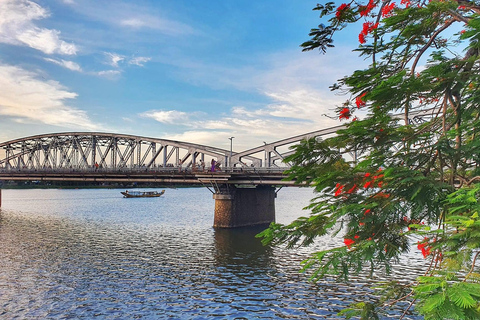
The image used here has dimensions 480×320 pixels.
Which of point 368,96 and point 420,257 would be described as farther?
point 420,257

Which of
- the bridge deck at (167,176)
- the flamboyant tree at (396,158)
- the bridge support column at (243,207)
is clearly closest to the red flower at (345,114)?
the flamboyant tree at (396,158)

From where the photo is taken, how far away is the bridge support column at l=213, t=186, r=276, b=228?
55000mm

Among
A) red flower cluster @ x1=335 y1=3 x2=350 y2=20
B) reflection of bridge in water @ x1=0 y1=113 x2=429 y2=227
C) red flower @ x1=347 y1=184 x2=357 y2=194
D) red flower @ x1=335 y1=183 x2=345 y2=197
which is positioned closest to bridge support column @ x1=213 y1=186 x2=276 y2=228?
reflection of bridge in water @ x1=0 y1=113 x2=429 y2=227

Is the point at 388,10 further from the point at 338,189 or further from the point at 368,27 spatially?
the point at 338,189

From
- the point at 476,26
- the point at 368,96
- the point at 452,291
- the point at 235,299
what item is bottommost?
the point at 235,299

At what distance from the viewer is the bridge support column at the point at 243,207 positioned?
55.0 meters

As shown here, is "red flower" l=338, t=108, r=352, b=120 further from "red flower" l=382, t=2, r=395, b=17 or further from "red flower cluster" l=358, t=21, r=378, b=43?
"red flower" l=382, t=2, r=395, b=17

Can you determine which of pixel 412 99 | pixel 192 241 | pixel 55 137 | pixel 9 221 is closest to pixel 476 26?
pixel 412 99

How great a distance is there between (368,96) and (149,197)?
146631 millimetres

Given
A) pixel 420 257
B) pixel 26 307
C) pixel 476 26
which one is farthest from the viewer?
pixel 420 257

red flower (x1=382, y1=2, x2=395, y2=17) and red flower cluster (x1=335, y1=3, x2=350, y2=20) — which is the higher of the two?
red flower cluster (x1=335, y1=3, x2=350, y2=20)

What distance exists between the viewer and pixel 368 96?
7527 millimetres

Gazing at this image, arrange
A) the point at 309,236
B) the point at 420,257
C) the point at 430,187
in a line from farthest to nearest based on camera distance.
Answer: the point at 420,257, the point at 309,236, the point at 430,187

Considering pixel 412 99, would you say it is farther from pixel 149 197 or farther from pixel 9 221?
pixel 149 197
